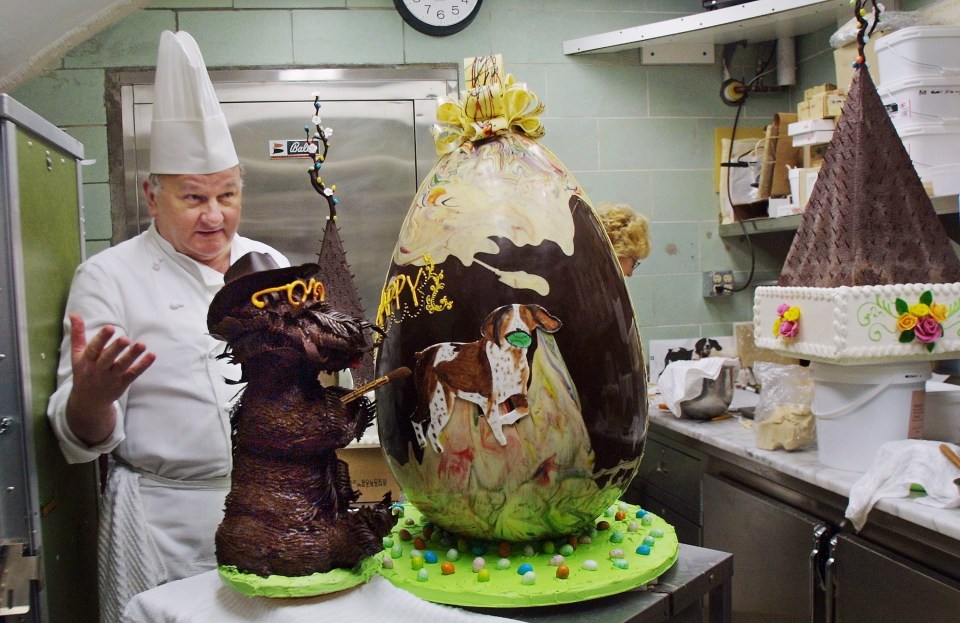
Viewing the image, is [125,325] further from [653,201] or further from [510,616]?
[653,201]

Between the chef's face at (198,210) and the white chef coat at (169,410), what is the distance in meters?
0.09

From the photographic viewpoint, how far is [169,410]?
1.33 meters

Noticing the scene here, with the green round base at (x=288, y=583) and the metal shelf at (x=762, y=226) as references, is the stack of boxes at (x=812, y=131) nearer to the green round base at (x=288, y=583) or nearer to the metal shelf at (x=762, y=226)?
the metal shelf at (x=762, y=226)

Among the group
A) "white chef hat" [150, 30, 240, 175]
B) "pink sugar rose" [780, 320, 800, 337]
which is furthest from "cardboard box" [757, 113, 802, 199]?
"white chef hat" [150, 30, 240, 175]

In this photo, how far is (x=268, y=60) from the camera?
3.15 meters

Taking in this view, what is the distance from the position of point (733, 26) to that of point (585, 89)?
2.12 ft

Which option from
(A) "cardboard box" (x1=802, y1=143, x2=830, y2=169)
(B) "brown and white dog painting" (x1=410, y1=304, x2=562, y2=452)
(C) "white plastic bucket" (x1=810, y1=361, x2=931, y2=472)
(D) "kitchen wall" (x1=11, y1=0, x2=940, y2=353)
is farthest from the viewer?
(D) "kitchen wall" (x1=11, y1=0, x2=940, y2=353)

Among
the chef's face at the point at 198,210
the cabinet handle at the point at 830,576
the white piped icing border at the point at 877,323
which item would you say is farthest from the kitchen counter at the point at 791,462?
the chef's face at the point at 198,210

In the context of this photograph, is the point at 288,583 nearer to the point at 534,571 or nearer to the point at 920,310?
the point at 534,571

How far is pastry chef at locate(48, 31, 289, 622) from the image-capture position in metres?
1.30

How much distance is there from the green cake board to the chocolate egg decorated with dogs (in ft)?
0.11

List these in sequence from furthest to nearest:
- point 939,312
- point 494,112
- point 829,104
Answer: point 829,104, point 939,312, point 494,112

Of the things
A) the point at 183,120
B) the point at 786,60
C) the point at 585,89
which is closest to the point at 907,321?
the point at 183,120

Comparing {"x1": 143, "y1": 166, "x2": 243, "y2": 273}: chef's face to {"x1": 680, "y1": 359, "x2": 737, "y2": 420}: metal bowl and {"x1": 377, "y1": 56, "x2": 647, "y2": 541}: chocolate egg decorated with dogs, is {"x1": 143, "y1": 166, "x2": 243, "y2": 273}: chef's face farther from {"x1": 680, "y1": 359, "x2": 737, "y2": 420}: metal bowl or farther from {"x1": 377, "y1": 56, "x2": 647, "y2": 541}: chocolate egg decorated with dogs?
{"x1": 680, "y1": 359, "x2": 737, "y2": 420}: metal bowl
